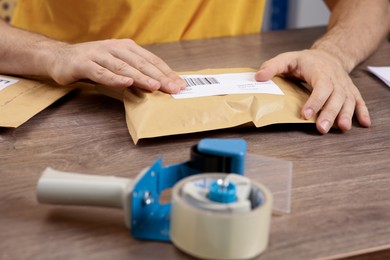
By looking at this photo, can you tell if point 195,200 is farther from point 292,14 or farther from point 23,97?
point 292,14

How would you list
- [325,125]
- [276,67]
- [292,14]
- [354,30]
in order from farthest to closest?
[292,14] → [354,30] → [276,67] → [325,125]

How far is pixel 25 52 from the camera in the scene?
3.52 feet

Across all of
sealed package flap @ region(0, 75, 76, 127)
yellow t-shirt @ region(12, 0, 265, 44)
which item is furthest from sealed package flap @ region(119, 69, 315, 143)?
yellow t-shirt @ region(12, 0, 265, 44)

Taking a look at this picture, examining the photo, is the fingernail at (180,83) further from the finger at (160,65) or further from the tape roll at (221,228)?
the tape roll at (221,228)

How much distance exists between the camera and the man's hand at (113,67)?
947 millimetres

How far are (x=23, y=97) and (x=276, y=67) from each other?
1.31 feet

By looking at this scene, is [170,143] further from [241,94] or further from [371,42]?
[371,42]

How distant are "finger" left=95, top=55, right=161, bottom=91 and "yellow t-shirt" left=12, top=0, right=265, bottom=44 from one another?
380 millimetres

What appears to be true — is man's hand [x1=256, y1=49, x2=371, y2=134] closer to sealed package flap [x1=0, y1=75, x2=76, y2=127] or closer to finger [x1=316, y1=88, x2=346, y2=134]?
finger [x1=316, y1=88, x2=346, y2=134]

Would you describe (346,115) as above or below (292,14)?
above

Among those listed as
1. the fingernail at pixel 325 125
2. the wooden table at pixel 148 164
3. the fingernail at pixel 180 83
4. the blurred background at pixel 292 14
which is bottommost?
the blurred background at pixel 292 14

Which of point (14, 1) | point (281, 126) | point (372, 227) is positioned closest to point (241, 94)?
point (281, 126)

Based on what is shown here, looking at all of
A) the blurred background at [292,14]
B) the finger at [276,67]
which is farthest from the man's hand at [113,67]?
the blurred background at [292,14]

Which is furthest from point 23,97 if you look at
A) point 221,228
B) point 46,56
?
point 221,228
